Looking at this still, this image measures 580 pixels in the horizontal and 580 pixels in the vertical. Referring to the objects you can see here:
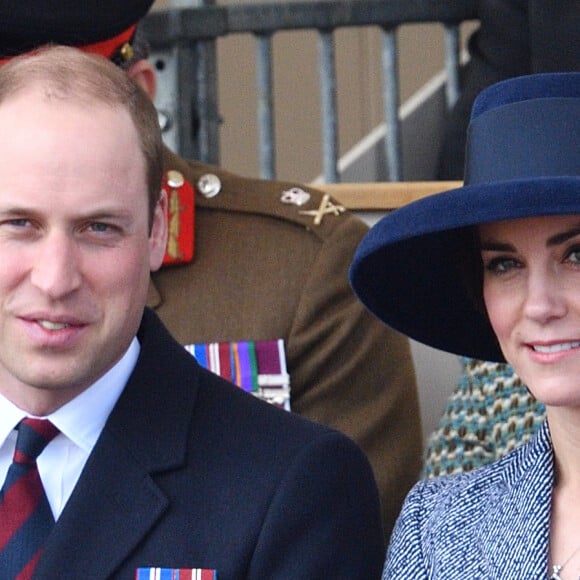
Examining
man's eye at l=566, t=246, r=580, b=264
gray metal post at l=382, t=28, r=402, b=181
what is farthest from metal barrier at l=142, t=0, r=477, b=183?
man's eye at l=566, t=246, r=580, b=264

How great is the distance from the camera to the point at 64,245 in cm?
284

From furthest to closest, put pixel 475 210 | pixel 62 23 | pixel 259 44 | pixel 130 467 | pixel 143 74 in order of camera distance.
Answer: pixel 259 44 < pixel 143 74 < pixel 62 23 < pixel 130 467 < pixel 475 210

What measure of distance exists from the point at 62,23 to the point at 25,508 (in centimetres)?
113

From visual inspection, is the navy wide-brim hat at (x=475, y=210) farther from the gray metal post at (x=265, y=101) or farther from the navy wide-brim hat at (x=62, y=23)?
the gray metal post at (x=265, y=101)

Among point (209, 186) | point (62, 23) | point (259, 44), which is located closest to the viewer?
point (62, 23)

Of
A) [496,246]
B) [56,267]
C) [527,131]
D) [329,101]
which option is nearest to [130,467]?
[56,267]

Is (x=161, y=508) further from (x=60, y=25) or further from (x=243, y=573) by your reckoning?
(x=60, y=25)

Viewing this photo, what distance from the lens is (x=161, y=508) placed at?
292cm

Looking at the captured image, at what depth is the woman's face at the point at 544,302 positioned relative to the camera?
2768 millimetres

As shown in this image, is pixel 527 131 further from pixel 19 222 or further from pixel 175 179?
pixel 175 179

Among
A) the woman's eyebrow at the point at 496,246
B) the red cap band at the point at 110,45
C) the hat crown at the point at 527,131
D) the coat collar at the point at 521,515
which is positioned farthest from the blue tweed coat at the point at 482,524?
the red cap band at the point at 110,45

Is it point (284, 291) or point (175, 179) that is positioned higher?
point (175, 179)

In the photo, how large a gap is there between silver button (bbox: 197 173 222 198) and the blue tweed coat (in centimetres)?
102

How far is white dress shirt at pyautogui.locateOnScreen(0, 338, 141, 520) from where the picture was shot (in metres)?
2.95
